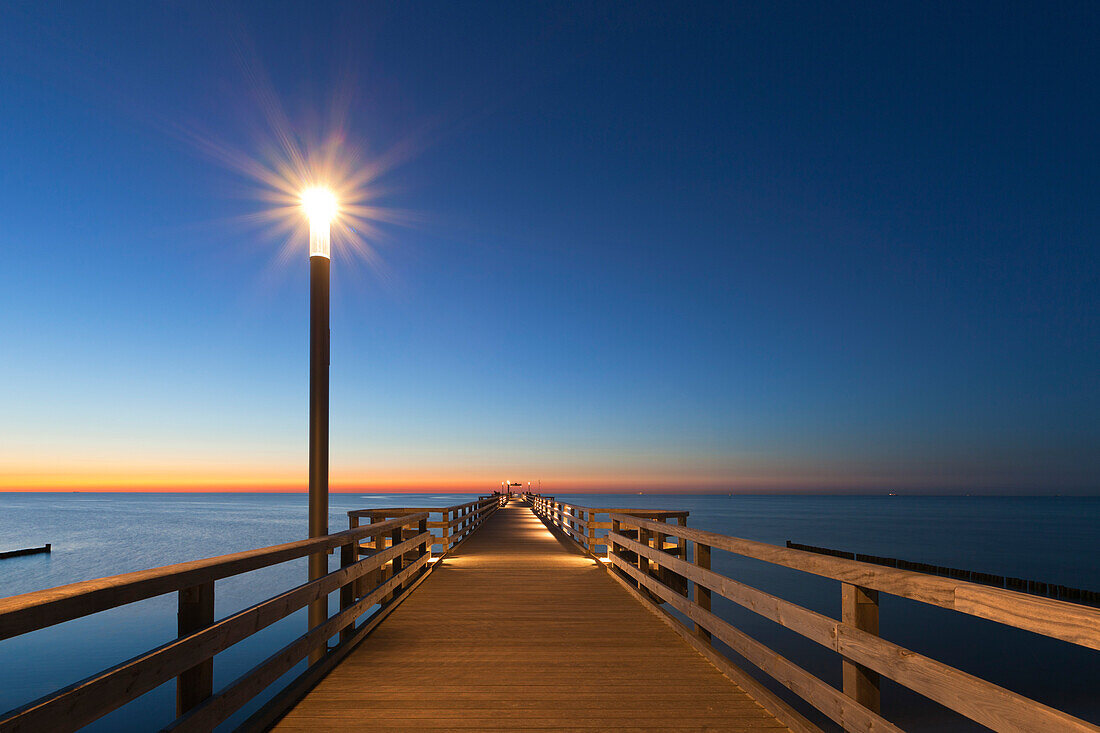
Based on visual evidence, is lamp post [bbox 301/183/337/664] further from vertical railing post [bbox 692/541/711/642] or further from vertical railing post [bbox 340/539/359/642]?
vertical railing post [bbox 692/541/711/642]

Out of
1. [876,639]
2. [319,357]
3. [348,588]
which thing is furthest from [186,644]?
[319,357]

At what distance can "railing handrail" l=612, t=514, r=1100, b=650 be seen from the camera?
171 cm

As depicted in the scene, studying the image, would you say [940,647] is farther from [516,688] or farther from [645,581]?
[516,688]

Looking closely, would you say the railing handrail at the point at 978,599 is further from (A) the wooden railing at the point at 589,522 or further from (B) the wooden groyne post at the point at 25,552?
(B) the wooden groyne post at the point at 25,552

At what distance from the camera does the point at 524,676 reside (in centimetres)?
433

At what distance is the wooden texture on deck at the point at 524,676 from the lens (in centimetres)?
351

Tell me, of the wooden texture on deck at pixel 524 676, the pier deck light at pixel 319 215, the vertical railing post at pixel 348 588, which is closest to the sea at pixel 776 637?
the wooden texture on deck at pixel 524 676

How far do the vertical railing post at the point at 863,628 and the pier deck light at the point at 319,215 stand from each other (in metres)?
5.32

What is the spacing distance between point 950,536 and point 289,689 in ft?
231

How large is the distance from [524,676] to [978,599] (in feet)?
9.98

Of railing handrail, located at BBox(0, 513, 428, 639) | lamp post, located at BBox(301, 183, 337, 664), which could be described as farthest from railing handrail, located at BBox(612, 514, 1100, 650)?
lamp post, located at BBox(301, 183, 337, 664)

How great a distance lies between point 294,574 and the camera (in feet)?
114

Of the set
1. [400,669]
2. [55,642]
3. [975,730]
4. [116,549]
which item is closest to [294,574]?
[55,642]

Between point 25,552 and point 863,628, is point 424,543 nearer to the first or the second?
point 863,628
